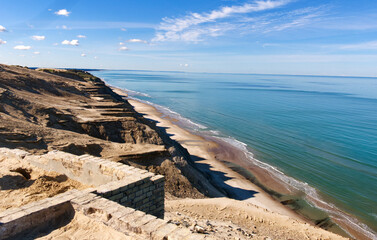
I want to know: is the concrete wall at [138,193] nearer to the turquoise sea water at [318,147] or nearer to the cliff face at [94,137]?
the cliff face at [94,137]

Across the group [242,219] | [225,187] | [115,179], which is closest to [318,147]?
[225,187]

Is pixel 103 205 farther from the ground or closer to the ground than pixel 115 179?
farther from the ground

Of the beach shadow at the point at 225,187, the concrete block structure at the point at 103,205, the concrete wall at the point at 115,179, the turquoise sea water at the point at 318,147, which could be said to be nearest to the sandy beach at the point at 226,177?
the beach shadow at the point at 225,187

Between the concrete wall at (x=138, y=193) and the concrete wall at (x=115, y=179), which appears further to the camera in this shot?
the concrete wall at (x=115, y=179)

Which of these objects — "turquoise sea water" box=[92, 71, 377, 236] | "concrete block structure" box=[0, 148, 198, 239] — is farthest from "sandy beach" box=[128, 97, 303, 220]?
"concrete block structure" box=[0, 148, 198, 239]

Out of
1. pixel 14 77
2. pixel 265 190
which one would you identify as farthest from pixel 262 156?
pixel 14 77

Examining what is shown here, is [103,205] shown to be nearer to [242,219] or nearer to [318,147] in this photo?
[242,219]

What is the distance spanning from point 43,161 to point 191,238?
6.67m

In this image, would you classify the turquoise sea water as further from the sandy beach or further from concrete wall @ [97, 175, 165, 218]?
concrete wall @ [97, 175, 165, 218]

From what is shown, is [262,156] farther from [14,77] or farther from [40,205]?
[14,77]

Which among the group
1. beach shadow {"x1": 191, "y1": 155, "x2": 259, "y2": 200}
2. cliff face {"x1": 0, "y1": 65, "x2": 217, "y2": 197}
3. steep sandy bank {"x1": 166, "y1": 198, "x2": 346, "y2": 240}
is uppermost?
cliff face {"x1": 0, "y1": 65, "x2": 217, "y2": 197}

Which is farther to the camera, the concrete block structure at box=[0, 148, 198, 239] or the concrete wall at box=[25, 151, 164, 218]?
the concrete wall at box=[25, 151, 164, 218]

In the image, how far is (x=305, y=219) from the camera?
16.9m

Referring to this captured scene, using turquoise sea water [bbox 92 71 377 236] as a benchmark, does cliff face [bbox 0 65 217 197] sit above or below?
above
